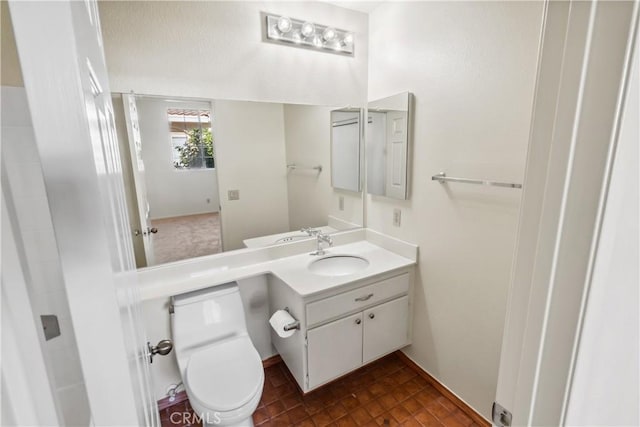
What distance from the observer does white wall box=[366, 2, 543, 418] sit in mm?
1336

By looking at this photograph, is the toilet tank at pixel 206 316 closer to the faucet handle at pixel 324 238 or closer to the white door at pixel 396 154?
the faucet handle at pixel 324 238

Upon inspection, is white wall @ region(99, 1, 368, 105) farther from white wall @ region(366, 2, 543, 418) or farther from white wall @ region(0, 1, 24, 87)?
white wall @ region(0, 1, 24, 87)

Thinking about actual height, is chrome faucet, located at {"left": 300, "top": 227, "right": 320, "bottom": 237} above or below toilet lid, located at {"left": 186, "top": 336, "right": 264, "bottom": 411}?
above

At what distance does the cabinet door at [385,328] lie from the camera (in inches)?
71.2

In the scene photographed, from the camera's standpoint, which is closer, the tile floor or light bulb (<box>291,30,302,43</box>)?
the tile floor

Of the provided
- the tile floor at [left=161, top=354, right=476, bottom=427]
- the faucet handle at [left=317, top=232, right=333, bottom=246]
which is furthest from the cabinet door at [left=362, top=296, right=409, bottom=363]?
the faucet handle at [left=317, top=232, right=333, bottom=246]

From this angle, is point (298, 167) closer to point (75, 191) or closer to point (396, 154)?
point (396, 154)

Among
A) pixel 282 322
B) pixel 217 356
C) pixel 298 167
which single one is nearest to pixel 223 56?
pixel 298 167

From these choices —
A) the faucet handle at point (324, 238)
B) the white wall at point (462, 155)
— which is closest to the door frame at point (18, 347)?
the white wall at point (462, 155)

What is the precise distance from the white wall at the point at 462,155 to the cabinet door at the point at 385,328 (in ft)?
0.37

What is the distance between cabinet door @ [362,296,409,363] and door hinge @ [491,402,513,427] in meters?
1.10

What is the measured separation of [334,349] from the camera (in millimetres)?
1692

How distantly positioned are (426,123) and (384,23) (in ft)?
2.65

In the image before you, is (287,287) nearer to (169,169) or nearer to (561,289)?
(169,169)
